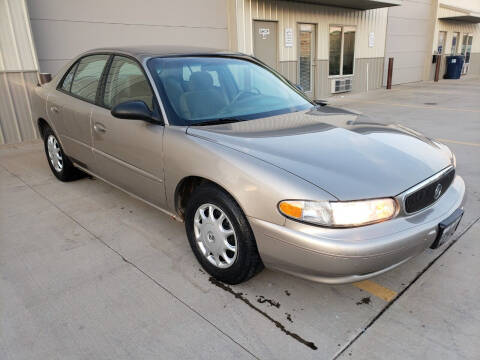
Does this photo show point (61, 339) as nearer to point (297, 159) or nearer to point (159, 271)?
point (159, 271)

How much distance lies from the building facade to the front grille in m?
6.47

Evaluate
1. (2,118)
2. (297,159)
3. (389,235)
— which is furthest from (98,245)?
(2,118)

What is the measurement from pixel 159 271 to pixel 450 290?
202 cm

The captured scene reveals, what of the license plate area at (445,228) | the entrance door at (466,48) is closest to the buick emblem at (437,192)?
the license plate area at (445,228)

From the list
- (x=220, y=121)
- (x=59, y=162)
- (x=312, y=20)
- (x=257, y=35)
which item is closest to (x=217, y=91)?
(x=220, y=121)

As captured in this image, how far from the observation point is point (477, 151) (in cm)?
588

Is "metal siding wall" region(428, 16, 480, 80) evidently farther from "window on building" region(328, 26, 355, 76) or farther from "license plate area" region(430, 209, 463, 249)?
"license plate area" region(430, 209, 463, 249)

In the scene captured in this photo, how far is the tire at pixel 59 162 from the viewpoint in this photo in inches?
174

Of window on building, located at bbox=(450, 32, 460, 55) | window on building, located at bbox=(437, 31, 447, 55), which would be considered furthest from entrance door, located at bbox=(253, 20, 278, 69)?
window on building, located at bbox=(450, 32, 460, 55)

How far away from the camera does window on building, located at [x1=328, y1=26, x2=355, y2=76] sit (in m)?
12.4

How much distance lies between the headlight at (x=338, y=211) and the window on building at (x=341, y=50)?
1126 cm

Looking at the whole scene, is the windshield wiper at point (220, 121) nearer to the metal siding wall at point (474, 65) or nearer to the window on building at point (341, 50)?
the window on building at point (341, 50)

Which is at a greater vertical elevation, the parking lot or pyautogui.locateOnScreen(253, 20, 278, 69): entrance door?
pyautogui.locateOnScreen(253, 20, 278, 69): entrance door

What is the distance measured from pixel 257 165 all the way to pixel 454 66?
68.2 ft
